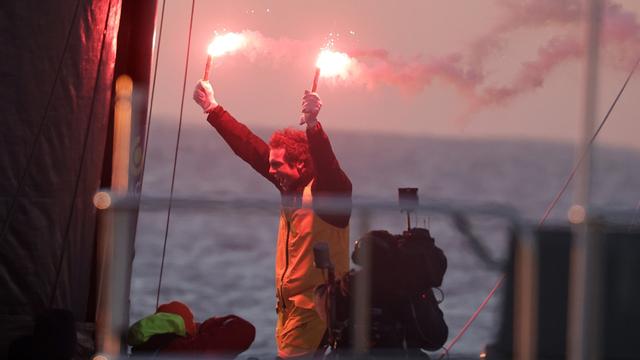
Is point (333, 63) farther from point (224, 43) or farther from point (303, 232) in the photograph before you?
point (303, 232)

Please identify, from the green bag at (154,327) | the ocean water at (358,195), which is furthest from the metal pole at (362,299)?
the ocean water at (358,195)

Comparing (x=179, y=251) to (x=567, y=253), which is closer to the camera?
(x=567, y=253)

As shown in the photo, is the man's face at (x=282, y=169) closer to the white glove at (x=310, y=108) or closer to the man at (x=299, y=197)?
the man at (x=299, y=197)

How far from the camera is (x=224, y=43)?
5.40m

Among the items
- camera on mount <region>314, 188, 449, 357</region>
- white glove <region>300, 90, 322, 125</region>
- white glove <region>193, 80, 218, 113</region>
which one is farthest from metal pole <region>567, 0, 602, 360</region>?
white glove <region>193, 80, 218, 113</region>

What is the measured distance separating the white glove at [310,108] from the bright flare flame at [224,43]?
374mm

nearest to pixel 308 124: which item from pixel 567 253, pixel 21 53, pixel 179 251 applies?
pixel 179 251

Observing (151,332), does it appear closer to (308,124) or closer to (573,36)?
(308,124)

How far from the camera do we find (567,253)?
345 centimetres

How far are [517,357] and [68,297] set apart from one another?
222 cm

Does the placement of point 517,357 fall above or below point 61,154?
below

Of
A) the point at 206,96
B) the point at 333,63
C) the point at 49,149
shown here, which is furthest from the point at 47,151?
the point at 333,63

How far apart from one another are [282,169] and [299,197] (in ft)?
0.50

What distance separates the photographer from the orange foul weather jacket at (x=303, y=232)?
5043 mm
